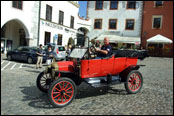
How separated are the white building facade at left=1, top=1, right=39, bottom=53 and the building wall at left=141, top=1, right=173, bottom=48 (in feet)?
53.6

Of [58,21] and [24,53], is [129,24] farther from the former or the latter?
[24,53]

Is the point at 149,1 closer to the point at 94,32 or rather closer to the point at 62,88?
the point at 94,32

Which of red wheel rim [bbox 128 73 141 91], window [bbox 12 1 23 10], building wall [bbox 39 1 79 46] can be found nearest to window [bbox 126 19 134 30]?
building wall [bbox 39 1 79 46]

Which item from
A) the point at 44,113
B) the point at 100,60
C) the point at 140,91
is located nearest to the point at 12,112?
the point at 44,113

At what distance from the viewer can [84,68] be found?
14.9ft

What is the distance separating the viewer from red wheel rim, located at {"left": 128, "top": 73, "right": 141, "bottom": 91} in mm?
5562

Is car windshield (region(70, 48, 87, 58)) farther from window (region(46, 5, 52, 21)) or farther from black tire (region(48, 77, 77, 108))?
window (region(46, 5, 52, 21))

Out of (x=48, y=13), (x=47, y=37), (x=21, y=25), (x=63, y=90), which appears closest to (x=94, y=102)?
(x=63, y=90)

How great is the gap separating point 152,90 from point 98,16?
2468 cm

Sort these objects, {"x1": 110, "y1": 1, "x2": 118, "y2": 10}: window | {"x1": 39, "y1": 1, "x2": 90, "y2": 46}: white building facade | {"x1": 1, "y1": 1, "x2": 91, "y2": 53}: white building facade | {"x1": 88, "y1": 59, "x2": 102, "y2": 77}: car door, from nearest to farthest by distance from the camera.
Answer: {"x1": 88, "y1": 59, "x2": 102, "y2": 77}: car door, {"x1": 1, "y1": 1, "x2": 91, "y2": 53}: white building facade, {"x1": 39, "y1": 1, "x2": 90, "y2": 46}: white building facade, {"x1": 110, "y1": 1, "x2": 118, "y2": 10}: window

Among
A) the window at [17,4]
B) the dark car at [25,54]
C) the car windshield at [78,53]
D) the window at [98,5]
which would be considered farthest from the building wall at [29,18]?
the car windshield at [78,53]

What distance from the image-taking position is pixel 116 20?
92.3ft

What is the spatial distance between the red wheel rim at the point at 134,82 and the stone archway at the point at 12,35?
15404 millimetres

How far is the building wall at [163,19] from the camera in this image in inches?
986
